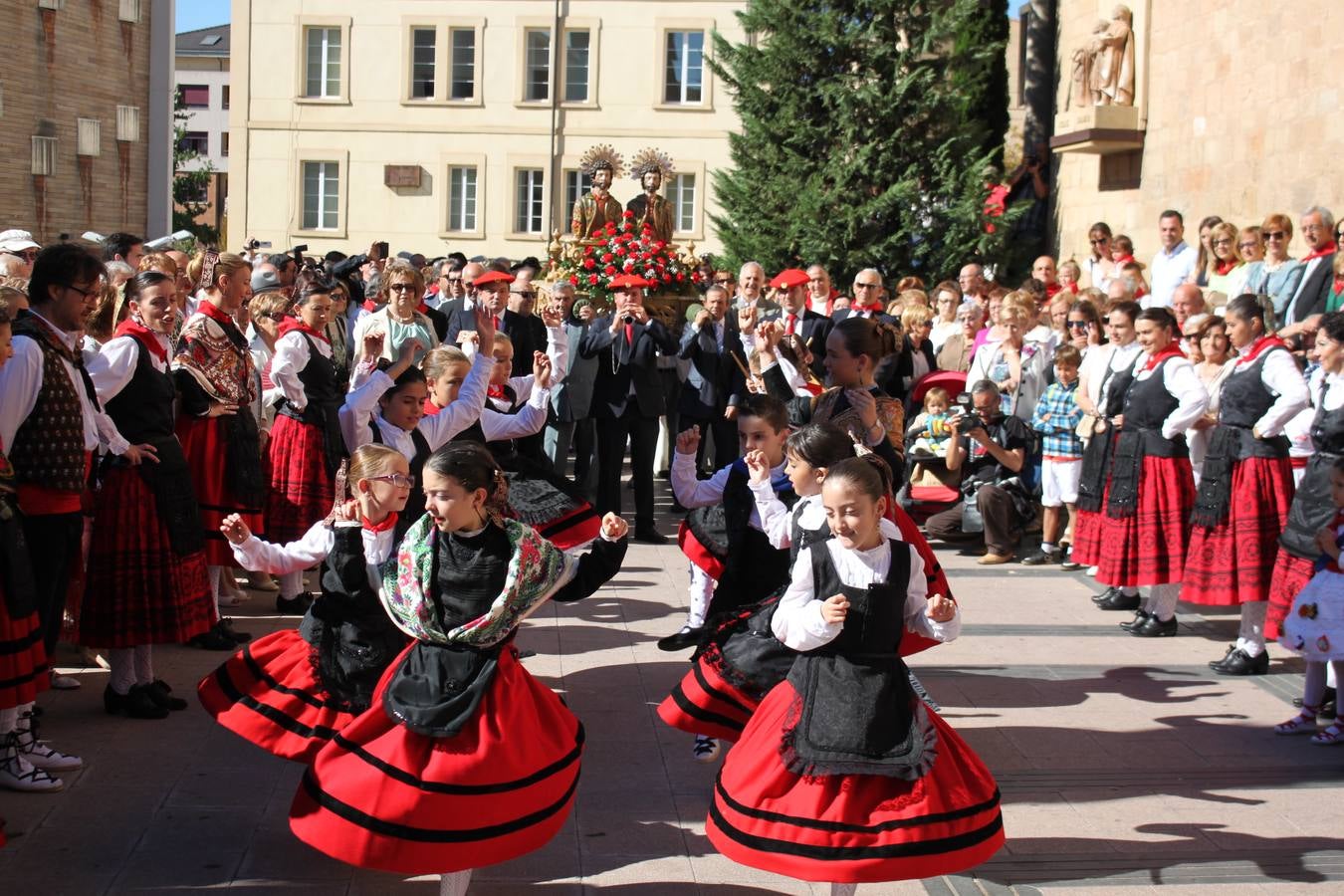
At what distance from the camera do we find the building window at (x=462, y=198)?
34.9 metres

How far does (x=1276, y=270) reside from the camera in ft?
36.4

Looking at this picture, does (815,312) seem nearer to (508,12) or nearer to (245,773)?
(245,773)

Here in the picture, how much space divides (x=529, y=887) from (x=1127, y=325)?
5924 mm

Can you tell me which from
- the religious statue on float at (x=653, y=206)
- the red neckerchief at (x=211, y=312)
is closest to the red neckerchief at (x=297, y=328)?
the red neckerchief at (x=211, y=312)

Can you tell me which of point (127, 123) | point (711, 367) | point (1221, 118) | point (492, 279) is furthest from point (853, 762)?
point (127, 123)

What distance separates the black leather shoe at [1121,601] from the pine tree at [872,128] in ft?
40.7

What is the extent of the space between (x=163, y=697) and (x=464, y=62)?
2971 centimetres

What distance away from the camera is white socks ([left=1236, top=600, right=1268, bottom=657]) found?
25.8 ft

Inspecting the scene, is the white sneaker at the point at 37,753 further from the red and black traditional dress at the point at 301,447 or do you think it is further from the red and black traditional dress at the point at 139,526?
the red and black traditional dress at the point at 301,447

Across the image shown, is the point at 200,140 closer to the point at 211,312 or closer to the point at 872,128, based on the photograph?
the point at 872,128

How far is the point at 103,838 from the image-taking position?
16.9ft

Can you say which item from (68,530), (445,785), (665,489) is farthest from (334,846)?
(665,489)

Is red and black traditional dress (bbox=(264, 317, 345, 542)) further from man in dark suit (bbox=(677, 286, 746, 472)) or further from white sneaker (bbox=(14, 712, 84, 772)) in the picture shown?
man in dark suit (bbox=(677, 286, 746, 472))

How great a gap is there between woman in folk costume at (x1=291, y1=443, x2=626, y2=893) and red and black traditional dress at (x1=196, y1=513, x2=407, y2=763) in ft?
1.15
